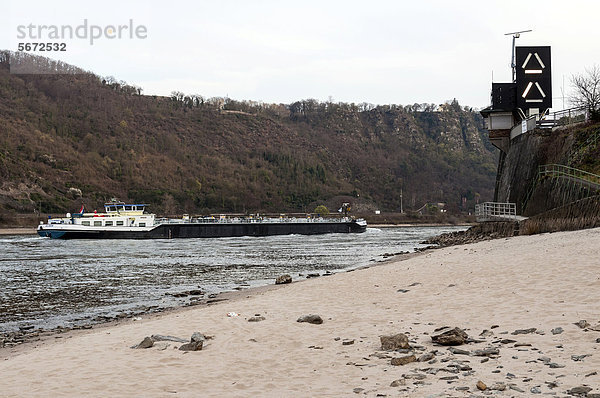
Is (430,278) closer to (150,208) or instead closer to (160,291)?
(160,291)

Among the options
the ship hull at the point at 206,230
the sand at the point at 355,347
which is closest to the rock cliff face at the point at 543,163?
the sand at the point at 355,347

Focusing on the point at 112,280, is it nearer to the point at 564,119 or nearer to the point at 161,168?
the point at 564,119

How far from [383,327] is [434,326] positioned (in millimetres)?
889

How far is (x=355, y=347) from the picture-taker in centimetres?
921

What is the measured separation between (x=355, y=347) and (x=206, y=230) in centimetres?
6785

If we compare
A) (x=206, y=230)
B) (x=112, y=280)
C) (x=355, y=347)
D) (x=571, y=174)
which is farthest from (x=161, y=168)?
(x=355, y=347)

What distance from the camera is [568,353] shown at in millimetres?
7621

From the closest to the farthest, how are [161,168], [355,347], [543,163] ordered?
[355,347] → [543,163] → [161,168]

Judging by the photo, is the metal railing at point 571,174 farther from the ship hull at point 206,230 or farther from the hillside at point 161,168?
the hillside at point 161,168

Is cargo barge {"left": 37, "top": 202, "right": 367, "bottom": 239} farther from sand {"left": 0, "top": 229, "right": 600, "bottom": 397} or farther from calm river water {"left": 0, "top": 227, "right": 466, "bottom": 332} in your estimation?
sand {"left": 0, "top": 229, "right": 600, "bottom": 397}

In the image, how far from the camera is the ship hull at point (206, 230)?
68.9m

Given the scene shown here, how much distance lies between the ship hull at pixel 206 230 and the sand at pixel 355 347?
5821 cm

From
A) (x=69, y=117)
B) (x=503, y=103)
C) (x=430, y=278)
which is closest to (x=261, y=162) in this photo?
(x=69, y=117)

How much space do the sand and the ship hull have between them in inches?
2292
